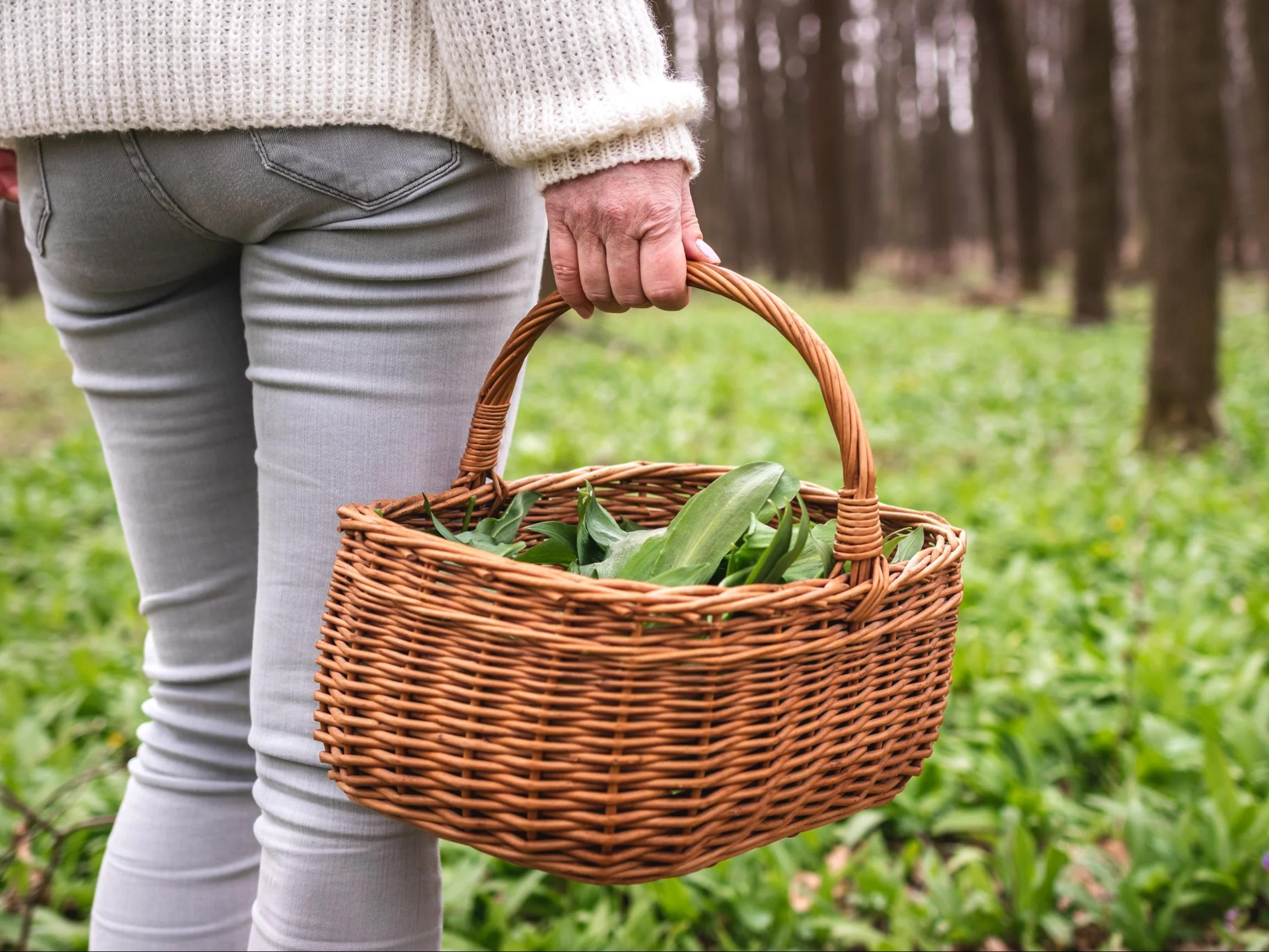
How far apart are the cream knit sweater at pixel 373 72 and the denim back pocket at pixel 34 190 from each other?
0.17 feet

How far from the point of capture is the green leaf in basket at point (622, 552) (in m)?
0.97

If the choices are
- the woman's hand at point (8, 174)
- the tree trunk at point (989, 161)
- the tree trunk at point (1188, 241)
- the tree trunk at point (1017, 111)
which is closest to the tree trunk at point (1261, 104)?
the tree trunk at point (1017, 111)

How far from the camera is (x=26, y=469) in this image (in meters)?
4.66

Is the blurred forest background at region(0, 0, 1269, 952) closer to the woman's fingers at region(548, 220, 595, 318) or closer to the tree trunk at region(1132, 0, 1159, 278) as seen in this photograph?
the tree trunk at region(1132, 0, 1159, 278)

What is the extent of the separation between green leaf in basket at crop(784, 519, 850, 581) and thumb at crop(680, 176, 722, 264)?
0.27 m

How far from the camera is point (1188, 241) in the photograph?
4.78m

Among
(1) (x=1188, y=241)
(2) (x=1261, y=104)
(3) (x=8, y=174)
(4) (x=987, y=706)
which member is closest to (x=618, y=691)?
(3) (x=8, y=174)

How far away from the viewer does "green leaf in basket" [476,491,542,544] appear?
1.05m

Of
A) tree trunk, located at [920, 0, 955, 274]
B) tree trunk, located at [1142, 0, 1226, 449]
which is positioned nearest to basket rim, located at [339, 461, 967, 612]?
tree trunk, located at [1142, 0, 1226, 449]

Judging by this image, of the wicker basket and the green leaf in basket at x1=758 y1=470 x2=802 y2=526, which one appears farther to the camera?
the green leaf in basket at x1=758 y1=470 x2=802 y2=526

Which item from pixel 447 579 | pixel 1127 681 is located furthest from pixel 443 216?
pixel 1127 681

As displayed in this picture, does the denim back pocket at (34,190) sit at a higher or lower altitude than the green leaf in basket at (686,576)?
higher

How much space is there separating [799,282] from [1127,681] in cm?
1671

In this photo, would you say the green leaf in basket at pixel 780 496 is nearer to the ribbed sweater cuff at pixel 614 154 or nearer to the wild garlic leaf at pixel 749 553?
the wild garlic leaf at pixel 749 553
